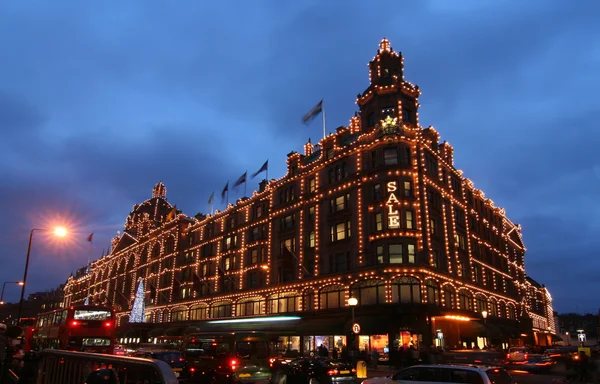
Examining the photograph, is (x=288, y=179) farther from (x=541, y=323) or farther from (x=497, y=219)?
(x=541, y=323)

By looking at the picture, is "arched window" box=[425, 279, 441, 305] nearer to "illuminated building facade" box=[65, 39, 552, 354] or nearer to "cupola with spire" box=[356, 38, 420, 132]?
"illuminated building facade" box=[65, 39, 552, 354]

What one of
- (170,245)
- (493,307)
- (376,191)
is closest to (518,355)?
(376,191)

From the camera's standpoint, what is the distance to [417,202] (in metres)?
44.8

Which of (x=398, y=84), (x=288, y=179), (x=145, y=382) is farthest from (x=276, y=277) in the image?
(x=145, y=382)

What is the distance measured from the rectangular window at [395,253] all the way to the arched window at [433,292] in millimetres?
3253

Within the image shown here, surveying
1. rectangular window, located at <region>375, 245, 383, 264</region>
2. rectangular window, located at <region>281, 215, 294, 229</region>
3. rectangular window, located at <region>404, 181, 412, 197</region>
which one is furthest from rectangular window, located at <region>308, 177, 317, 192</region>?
rectangular window, located at <region>375, 245, 383, 264</region>

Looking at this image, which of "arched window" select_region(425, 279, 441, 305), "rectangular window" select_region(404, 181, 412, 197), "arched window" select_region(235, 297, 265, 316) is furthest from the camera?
"arched window" select_region(235, 297, 265, 316)

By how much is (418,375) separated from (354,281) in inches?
1191

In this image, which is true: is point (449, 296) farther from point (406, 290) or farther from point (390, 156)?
point (390, 156)

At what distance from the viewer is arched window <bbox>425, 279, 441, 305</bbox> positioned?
43234 millimetres

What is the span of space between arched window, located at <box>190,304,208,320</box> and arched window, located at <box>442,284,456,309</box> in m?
37.4

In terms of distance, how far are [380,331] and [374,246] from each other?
316 inches

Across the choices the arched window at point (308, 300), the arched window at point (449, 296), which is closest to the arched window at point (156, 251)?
the arched window at point (308, 300)

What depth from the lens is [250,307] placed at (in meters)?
60.4
